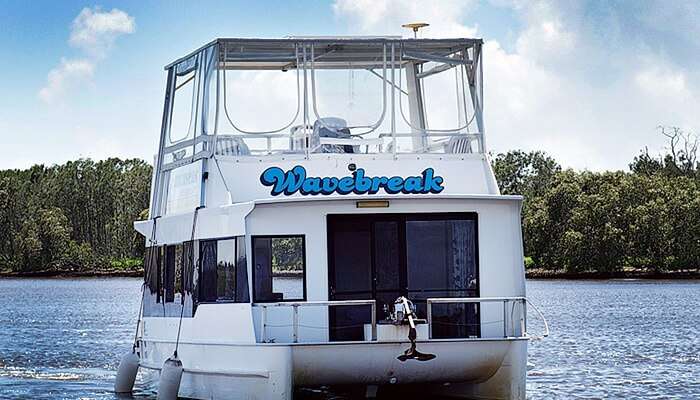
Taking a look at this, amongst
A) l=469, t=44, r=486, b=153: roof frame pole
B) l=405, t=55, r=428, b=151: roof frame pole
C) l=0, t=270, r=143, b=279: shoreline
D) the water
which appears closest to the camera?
l=469, t=44, r=486, b=153: roof frame pole

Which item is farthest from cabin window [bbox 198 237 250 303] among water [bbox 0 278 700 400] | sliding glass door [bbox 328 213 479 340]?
water [bbox 0 278 700 400]

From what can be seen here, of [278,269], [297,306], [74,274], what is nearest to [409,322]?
[297,306]

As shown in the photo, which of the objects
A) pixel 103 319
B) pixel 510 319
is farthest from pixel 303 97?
pixel 103 319

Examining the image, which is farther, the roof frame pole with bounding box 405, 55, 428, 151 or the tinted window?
the roof frame pole with bounding box 405, 55, 428, 151

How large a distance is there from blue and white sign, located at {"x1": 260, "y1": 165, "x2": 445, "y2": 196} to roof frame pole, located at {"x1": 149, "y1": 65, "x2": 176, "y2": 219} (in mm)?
3519

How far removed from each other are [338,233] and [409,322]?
1852 mm

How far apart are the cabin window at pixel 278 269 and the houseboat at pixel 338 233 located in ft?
0.08

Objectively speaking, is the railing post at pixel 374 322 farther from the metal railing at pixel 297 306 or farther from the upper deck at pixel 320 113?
the upper deck at pixel 320 113

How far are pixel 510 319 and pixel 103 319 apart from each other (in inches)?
1378

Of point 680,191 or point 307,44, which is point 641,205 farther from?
point 307,44

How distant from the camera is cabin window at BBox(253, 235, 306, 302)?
731 inches

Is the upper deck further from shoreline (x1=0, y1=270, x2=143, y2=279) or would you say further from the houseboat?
shoreline (x1=0, y1=270, x2=143, y2=279)

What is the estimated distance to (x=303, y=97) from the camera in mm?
20000

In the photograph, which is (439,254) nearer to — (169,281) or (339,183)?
(339,183)
